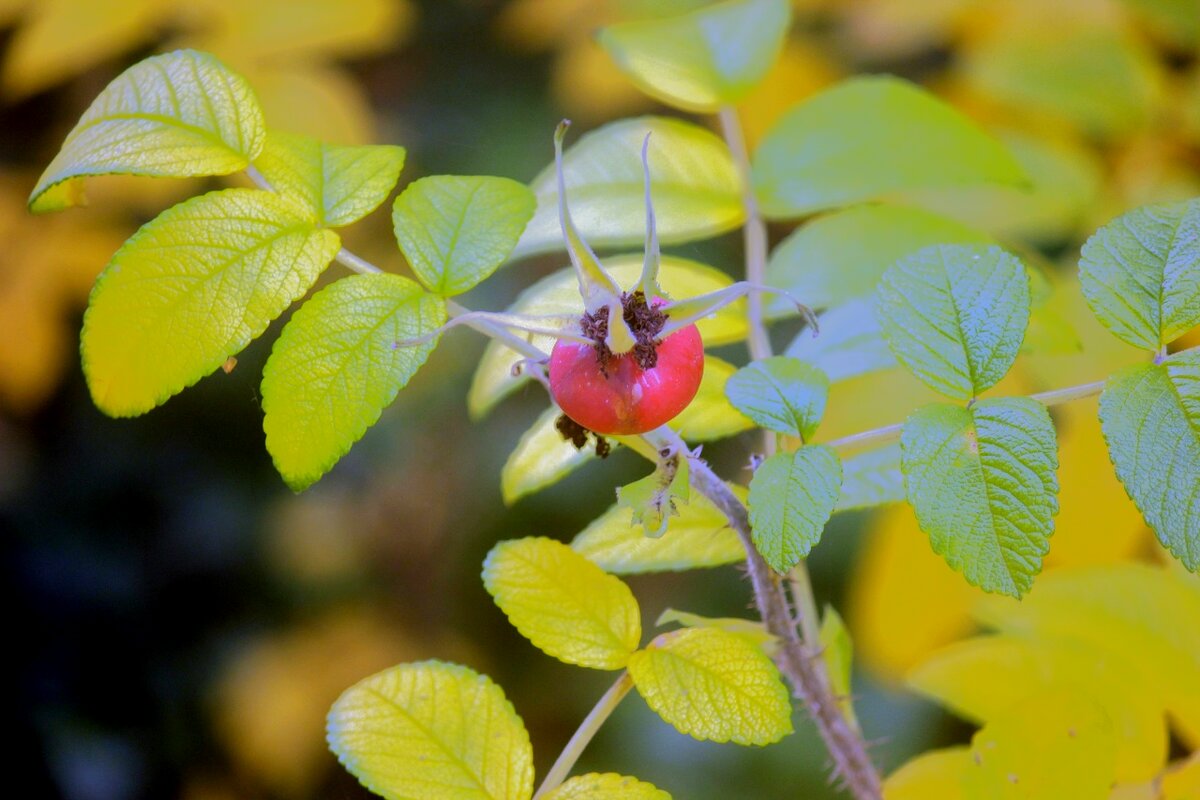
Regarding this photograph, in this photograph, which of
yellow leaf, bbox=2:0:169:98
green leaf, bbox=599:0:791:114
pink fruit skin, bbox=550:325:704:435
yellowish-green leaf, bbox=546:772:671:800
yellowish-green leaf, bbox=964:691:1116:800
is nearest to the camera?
pink fruit skin, bbox=550:325:704:435

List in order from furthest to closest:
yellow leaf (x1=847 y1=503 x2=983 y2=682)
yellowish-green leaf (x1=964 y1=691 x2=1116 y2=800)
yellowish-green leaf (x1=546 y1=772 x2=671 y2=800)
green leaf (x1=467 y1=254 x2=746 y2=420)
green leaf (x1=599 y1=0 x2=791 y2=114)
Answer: yellow leaf (x1=847 y1=503 x2=983 y2=682), green leaf (x1=599 y1=0 x2=791 y2=114), green leaf (x1=467 y1=254 x2=746 y2=420), yellowish-green leaf (x1=964 y1=691 x2=1116 y2=800), yellowish-green leaf (x1=546 y1=772 x2=671 y2=800)

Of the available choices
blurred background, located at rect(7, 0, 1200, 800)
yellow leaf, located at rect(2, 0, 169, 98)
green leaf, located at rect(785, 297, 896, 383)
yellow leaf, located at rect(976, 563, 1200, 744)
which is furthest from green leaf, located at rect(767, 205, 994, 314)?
yellow leaf, located at rect(2, 0, 169, 98)

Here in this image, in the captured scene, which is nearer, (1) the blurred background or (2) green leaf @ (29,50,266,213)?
(2) green leaf @ (29,50,266,213)

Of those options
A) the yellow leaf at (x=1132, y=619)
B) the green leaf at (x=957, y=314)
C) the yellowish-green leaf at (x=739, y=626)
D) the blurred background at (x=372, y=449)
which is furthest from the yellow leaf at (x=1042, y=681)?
the blurred background at (x=372, y=449)

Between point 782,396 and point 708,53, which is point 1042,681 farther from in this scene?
point 708,53

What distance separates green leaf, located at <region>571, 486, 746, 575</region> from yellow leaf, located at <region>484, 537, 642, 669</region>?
0.06 metres

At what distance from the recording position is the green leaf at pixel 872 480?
0.81 m

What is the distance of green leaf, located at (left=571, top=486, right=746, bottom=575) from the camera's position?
0.79m

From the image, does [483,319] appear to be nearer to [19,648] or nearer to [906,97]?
[906,97]

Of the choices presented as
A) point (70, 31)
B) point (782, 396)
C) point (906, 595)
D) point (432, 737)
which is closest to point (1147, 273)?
point (782, 396)

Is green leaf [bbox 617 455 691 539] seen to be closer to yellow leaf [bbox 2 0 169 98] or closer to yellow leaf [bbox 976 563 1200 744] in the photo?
yellow leaf [bbox 976 563 1200 744]

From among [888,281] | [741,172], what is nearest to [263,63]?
[741,172]

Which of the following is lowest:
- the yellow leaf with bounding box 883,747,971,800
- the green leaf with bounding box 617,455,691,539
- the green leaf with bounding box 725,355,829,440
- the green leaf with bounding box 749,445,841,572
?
the yellow leaf with bounding box 883,747,971,800

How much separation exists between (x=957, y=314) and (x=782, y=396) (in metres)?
0.12
